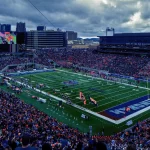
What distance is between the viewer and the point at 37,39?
138000 millimetres

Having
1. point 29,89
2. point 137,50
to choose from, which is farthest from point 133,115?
point 137,50

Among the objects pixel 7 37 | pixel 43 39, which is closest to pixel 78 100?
pixel 7 37

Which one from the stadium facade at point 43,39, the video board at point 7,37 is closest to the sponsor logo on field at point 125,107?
the video board at point 7,37

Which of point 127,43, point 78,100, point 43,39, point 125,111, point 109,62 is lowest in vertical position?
point 125,111

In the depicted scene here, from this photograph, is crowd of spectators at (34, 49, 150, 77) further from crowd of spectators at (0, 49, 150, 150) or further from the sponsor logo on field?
the sponsor logo on field

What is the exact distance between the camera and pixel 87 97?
34062 millimetres

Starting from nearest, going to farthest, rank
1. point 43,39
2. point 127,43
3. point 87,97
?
point 87,97, point 127,43, point 43,39

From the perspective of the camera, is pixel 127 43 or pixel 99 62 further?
pixel 127 43

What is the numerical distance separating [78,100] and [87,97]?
7.23ft

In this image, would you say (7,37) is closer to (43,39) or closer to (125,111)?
(125,111)

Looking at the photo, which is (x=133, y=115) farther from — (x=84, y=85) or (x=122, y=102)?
(x=84, y=85)

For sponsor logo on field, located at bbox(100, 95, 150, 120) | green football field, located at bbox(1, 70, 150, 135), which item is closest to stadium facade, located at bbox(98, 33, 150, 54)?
green football field, located at bbox(1, 70, 150, 135)

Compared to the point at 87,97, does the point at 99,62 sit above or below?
above

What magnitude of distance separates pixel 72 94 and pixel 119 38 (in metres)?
55.7
